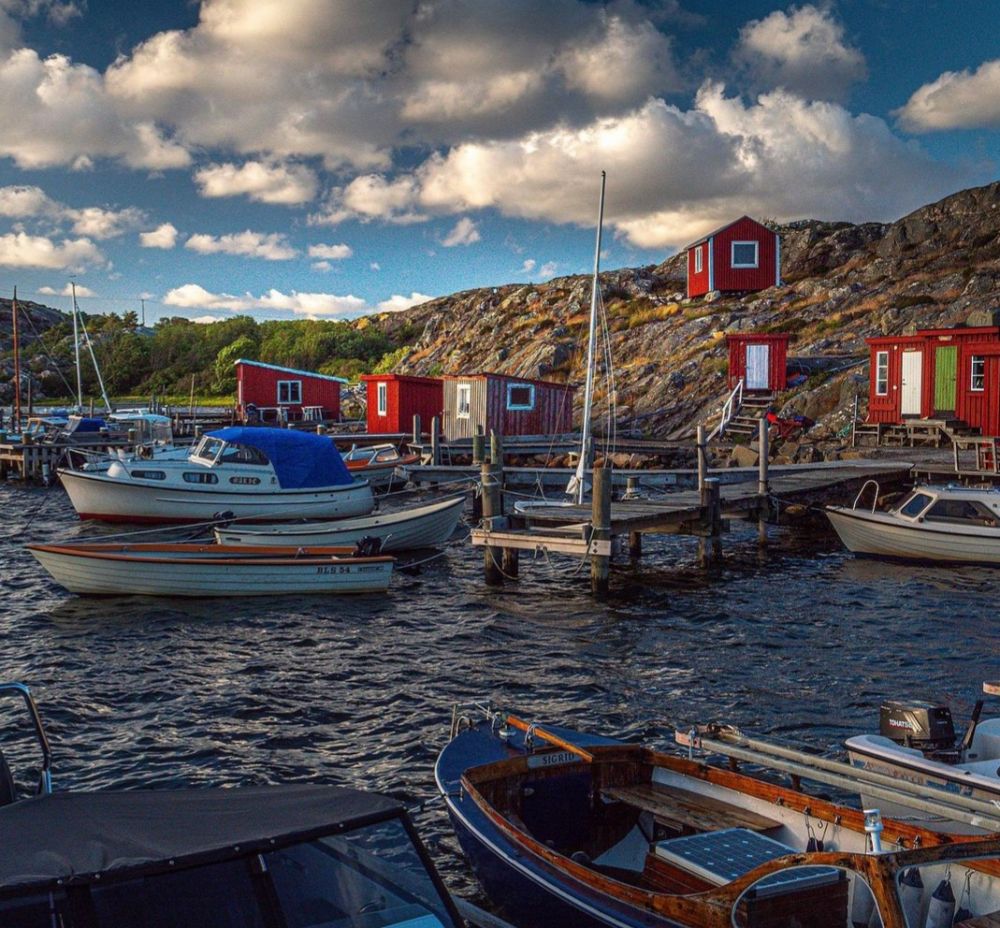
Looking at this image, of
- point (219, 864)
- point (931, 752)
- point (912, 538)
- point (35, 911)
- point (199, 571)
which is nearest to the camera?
point (35, 911)

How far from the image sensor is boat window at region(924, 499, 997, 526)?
73.9 ft

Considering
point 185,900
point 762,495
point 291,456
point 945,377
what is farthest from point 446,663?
point 945,377

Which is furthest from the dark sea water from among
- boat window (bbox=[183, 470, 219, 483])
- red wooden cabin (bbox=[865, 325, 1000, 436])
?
red wooden cabin (bbox=[865, 325, 1000, 436])

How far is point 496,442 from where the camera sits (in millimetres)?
27312

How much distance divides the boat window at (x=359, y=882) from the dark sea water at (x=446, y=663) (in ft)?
14.4

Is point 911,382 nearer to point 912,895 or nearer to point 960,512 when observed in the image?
point 960,512

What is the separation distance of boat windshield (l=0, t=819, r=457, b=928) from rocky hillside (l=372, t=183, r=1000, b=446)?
37.5 meters

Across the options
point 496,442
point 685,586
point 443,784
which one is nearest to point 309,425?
point 496,442

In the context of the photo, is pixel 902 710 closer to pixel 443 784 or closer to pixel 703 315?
pixel 443 784

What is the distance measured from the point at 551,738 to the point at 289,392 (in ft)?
168

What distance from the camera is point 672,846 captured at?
7.29 metres

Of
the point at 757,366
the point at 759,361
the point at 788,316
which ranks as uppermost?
the point at 788,316

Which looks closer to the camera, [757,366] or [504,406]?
[757,366]

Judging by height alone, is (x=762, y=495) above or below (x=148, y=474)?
below
